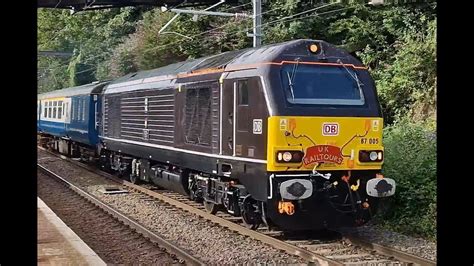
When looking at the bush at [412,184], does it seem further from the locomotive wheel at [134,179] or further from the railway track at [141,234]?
the locomotive wheel at [134,179]

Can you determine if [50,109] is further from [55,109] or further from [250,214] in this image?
[250,214]

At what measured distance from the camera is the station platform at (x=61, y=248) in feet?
20.8

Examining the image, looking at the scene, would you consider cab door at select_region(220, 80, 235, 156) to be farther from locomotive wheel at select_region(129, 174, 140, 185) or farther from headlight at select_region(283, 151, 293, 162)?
locomotive wheel at select_region(129, 174, 140, 185)

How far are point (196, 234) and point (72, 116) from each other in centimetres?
1356

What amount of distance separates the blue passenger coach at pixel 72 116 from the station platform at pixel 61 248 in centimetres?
1027

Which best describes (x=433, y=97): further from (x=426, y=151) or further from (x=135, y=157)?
(x=135, y=157)

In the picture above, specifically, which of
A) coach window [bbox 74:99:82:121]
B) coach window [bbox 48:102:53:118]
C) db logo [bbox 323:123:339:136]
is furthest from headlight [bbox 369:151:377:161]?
coach window [bbox 48:102:53:118]

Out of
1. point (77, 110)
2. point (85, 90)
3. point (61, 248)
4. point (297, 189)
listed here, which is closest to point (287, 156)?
point (297, 189)

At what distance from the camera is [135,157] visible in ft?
47.8

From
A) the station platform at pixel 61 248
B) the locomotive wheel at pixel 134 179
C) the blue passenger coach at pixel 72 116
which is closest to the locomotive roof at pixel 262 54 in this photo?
the station platform at pixel 61 248

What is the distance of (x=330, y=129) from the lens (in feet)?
26.5
